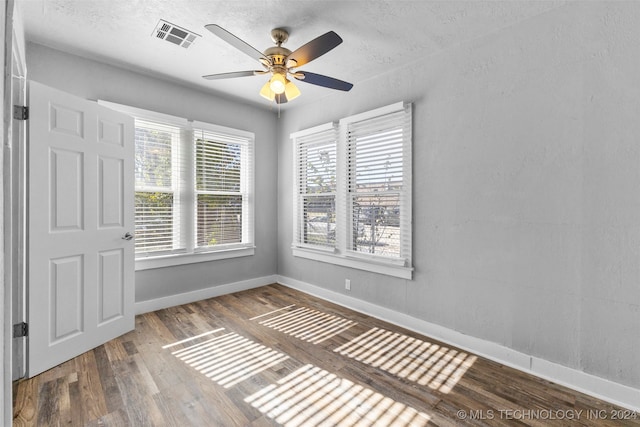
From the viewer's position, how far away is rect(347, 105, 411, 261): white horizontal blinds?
3.22 meters

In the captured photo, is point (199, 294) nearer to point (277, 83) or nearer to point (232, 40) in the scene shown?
point (277, 83)

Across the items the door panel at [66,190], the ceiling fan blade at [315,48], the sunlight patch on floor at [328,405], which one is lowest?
the sunlight patch on floor at [328,405]

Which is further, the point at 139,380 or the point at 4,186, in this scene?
the point at 139,380

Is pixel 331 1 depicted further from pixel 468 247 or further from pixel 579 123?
pixel 468 247

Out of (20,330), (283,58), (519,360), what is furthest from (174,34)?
(519,360)

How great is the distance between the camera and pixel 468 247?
276cm

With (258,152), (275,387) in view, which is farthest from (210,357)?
(258,152)

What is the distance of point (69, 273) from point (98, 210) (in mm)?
574

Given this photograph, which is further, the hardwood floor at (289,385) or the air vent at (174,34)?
the air vent at (174,34)

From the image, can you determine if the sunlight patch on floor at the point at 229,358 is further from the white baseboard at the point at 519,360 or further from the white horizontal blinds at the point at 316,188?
the white horizontal blinds at the point at 316,188

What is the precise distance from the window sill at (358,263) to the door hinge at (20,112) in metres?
3.15

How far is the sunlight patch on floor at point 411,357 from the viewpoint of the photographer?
2297 mm

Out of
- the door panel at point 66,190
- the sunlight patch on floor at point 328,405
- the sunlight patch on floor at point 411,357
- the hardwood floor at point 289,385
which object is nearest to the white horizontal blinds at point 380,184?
the sunlight patch on floor at point 411,357

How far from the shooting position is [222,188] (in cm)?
422
